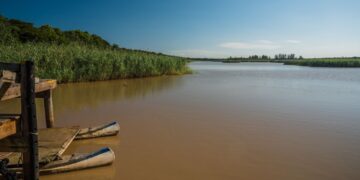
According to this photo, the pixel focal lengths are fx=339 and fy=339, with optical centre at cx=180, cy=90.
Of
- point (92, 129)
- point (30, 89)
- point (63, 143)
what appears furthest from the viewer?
point (92, 129)

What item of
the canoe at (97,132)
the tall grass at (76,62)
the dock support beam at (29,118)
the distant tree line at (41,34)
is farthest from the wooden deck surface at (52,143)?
the distant tree line at (41,34)

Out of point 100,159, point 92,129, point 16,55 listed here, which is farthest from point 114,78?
point 100,159

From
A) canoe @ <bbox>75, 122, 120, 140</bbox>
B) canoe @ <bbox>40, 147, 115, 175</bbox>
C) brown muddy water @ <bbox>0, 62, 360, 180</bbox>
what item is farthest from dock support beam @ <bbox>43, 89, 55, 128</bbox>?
canoe @ <bbox>40, 147, 115, 175</bbox>

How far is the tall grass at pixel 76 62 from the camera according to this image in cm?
1519

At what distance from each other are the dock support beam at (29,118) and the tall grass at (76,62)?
11033 millimetres

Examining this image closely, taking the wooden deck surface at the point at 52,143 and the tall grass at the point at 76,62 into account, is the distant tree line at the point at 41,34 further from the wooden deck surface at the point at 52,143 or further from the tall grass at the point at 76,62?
the wooden deck surface at the point at 52,143

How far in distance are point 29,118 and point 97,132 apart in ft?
9.04

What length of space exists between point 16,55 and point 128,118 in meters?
8.23

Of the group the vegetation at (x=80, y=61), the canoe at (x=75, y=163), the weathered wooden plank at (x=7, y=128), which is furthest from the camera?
the vegetation at (x=80, y=61)

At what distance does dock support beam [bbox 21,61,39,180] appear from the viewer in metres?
3.72

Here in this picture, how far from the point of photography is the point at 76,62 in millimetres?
17547

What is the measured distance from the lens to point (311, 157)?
5449mm

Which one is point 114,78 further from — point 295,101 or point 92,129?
point 92,129

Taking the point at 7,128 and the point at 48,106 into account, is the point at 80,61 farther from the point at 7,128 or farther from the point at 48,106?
the point at 7,128
